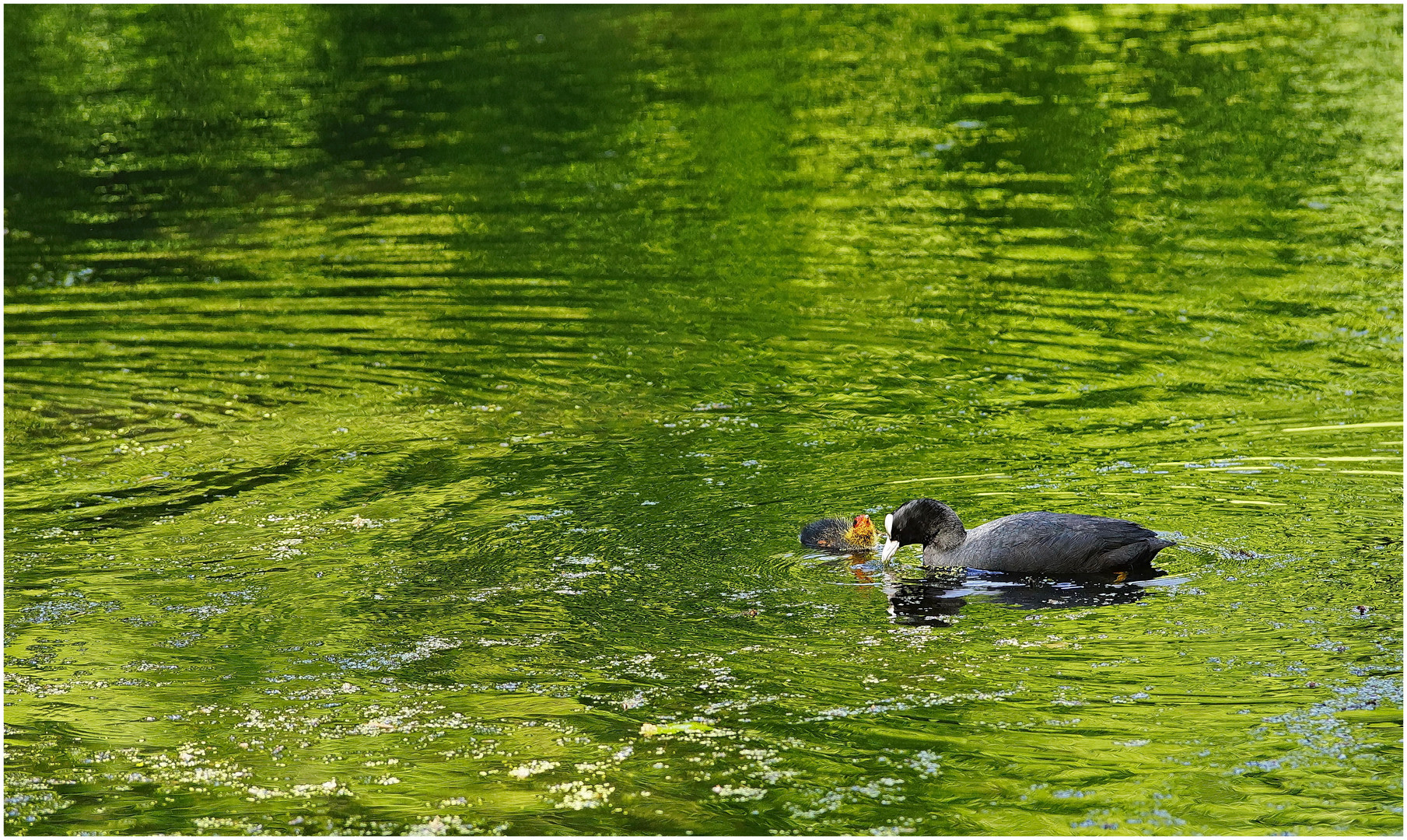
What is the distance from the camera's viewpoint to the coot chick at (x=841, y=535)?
433 inches

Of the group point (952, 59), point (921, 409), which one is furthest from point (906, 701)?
point (952, 59)

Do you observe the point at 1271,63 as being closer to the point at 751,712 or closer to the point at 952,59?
the point at 952,59

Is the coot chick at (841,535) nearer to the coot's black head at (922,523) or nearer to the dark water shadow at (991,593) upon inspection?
the coot's black head at (922,523)

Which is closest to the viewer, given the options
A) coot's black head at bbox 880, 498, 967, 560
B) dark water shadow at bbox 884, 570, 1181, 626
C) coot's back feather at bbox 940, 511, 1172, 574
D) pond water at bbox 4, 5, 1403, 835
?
pond water at bbox 4, 5, 1403, 835

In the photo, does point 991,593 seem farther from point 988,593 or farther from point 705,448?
point 705,448

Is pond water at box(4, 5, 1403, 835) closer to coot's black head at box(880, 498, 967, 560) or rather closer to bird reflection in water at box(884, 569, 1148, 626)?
bird reflection in water at box(884, 569, 1148, 626)

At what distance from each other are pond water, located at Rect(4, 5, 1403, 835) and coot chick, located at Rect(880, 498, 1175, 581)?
0.82ft

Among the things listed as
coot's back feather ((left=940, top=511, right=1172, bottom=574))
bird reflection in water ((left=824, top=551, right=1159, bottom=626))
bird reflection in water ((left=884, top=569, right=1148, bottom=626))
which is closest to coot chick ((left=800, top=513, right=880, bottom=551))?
bird reflection in water ((left=824, top=551, right=1159, bottom=626))

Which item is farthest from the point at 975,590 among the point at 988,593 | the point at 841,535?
the point at 841,535

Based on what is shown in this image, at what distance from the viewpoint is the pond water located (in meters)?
8.30

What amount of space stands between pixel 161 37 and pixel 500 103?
1154cm

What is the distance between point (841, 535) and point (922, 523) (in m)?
0.53

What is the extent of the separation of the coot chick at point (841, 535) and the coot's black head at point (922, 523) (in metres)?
0.14

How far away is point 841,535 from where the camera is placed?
1101 cm
